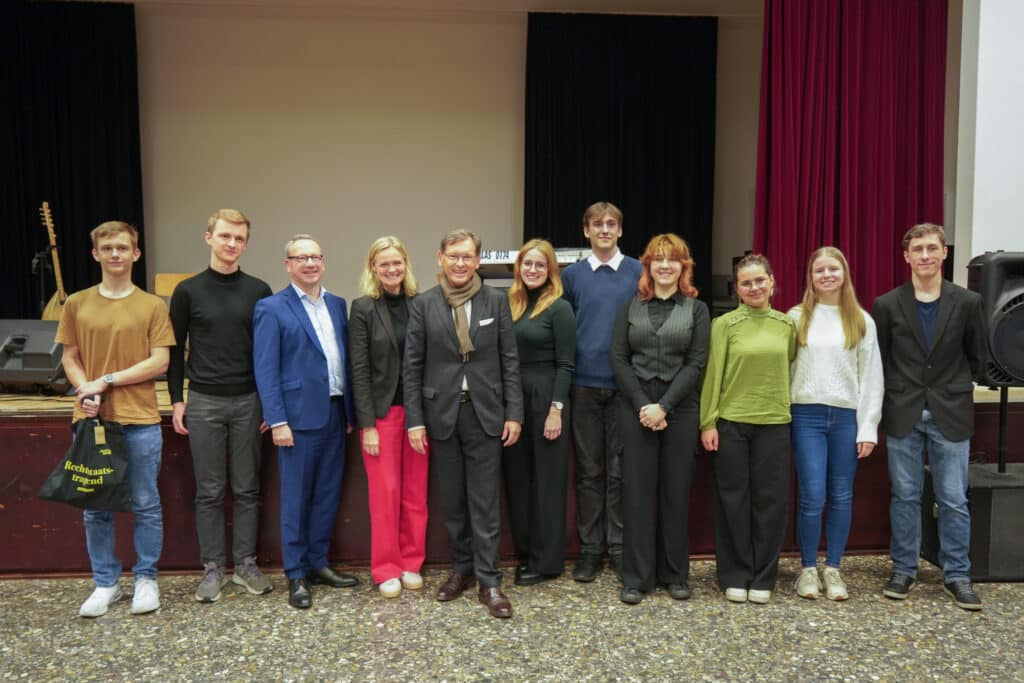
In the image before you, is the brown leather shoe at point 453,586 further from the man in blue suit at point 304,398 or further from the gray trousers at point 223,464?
the gray trousers at point 223,464

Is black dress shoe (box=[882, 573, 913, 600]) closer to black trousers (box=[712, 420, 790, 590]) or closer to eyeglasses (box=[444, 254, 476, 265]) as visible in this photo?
black trousers (box=[712, 420, 790, 590])

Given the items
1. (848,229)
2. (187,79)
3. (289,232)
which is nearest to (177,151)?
(187,79)

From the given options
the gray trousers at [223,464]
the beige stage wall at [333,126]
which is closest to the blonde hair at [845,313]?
the gray trousers at [223,464]

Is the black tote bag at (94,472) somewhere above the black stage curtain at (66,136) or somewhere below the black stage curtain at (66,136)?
below

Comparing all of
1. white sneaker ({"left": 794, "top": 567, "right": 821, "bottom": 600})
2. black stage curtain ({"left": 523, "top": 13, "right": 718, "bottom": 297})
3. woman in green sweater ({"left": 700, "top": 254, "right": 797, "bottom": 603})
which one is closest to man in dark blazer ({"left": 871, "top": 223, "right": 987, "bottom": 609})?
white sneaker ({"left": 794, "top": 567, "right": 821, "bottom": 600})

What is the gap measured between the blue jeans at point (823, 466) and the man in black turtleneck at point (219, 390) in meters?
2.09

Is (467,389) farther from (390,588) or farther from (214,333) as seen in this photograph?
(214,333)

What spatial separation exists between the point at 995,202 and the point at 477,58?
502cm

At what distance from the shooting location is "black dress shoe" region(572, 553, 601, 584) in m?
3.25

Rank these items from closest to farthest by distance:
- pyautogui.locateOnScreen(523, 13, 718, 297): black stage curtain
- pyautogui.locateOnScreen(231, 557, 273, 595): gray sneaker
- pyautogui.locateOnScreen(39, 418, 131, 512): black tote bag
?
pyautogui.locateOnScreen(39, 418, 131, 512): black tote bag, pyautogui.locateOnScreen(231, 557, 273, 595): gray sneaker, pyautogui.locateOnScreen(523, 13, 718, 297): black stage curtain

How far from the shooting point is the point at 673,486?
10.00 feet

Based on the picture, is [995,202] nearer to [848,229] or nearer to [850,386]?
[848,229]

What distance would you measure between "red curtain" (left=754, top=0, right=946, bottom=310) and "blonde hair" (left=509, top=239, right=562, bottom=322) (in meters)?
2.20

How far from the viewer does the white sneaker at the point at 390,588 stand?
10.2 ft
